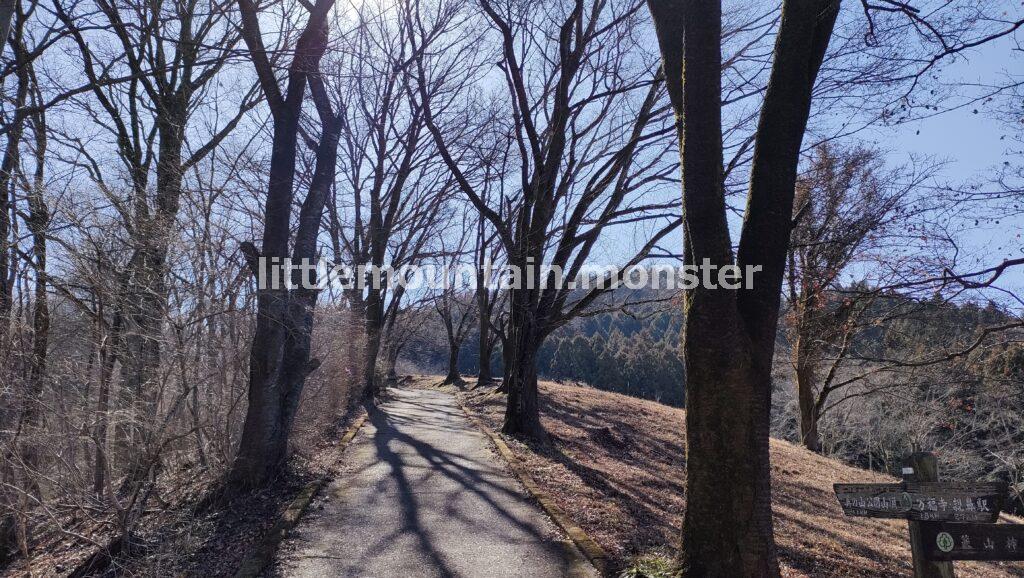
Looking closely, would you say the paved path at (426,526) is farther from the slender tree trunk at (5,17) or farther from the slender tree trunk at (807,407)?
the slender tree trunk at (807,407)

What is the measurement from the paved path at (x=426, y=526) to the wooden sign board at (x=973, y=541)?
7.87 ft

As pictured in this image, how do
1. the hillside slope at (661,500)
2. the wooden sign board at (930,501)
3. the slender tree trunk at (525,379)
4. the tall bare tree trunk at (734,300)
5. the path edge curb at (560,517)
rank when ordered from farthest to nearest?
the slender tree trunk at (525,379) < the hillside slope at (661,500) < the path edge curb at (560,517) < the tall bare tree trunk at (734,300) < the wooden sign board at (930,501)

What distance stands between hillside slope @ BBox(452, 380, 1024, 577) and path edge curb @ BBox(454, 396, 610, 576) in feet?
0.40

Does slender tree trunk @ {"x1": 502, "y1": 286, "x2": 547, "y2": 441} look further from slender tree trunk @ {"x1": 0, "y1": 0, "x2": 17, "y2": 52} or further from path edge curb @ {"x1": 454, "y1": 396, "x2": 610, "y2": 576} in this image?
slender tree trunk @ {"x1": 0, "y1": 0, "x2": 17, "y2": 52}

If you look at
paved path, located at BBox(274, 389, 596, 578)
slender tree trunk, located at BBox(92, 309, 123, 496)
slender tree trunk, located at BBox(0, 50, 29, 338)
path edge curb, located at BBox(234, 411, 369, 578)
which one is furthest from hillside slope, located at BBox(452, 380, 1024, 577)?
slender tree trunk, located at BBox(0, 50, 29, 338)

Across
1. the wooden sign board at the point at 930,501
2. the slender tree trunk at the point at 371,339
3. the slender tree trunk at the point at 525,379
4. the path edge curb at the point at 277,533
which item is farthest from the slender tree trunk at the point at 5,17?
the slender tree trunk at the point at 371,339

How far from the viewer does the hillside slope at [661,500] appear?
5820 millimetres

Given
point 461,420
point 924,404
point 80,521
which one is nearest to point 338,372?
point 461,420

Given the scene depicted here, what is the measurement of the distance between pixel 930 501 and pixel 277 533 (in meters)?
5.33

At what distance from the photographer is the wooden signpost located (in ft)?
12.3

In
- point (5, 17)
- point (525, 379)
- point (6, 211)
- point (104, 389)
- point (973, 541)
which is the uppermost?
point (5, 17)

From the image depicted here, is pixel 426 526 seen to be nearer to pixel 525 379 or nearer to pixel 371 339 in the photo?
pixel 525 379

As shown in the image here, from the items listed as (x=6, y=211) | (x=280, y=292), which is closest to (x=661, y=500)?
(x=280, y=292)

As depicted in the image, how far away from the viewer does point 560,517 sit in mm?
6102
